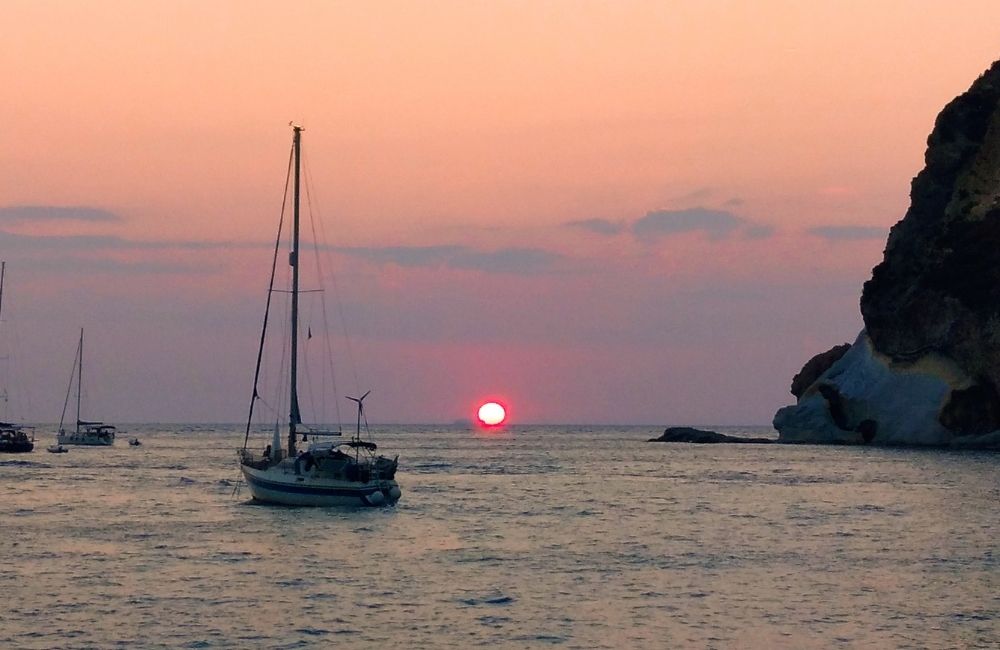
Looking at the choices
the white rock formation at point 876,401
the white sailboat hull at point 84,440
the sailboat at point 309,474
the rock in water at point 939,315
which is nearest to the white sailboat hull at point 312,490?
the sailboat at point 309,474

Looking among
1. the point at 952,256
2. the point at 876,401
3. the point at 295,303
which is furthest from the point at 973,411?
the point at 295,303

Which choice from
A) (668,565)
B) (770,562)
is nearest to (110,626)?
(668,565)

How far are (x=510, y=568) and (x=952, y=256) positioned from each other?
97371mm

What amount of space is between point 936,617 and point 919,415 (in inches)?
4044

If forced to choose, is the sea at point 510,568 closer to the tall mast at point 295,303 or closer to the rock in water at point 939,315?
the tall mast at point 295,303

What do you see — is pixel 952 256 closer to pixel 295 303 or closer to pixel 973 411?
pixel 973 411

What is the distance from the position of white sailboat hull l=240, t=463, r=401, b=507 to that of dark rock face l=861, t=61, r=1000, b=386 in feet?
250

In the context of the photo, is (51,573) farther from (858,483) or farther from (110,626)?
(858,483)

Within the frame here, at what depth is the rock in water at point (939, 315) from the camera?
413 ft

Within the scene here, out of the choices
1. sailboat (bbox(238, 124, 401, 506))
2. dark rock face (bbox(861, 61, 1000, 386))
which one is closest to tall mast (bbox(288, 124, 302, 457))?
sailboat (bbox(238, 124, 401, 506))

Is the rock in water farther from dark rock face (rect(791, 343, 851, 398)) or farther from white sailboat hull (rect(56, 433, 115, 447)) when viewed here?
white sailboat hull (rect(56, 433, 115, 447))

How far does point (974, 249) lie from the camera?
12888cm

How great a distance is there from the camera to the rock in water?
12600 cm

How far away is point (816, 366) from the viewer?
539 ft
